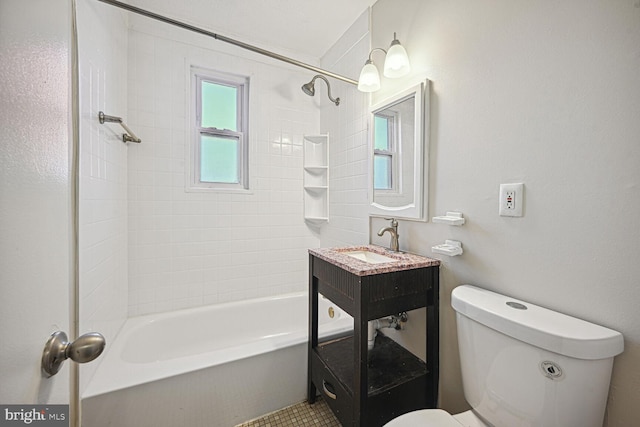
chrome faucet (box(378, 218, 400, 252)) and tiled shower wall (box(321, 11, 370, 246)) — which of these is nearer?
chrome faucet (box(378, 218, 400, 252))

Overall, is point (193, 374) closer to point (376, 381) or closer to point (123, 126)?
point (376, 381)

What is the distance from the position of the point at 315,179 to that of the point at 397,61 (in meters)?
1.20

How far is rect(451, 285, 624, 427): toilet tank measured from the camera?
0.63 metres

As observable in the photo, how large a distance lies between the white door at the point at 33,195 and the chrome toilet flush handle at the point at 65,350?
0.01 metres

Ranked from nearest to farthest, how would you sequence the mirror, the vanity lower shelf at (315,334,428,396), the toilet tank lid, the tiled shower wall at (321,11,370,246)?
the toilet tank lid < the vanity lower shelf at (315,334,428,396) < the mirror < the tiled shower wall at (321,11,370,246)

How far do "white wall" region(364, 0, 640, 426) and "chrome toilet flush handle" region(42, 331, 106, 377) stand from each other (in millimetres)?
1186

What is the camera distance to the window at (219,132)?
1.99 m

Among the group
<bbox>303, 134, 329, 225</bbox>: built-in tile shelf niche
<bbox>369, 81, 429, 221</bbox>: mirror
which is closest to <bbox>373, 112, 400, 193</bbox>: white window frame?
<bbox>369, 81, 429, 221</bbox>: mirror

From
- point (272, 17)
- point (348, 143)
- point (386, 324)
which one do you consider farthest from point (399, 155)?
point (272, 17)

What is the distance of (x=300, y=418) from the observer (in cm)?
137

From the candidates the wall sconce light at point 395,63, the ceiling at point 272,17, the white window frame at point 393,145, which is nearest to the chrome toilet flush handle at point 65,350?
the white window frame at point 393,145

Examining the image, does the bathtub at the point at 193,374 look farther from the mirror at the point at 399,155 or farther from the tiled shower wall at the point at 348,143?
the mirror at the point at 399,155

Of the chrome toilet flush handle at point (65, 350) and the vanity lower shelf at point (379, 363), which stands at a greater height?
the chrome toilet flush handle at point (65, 350)

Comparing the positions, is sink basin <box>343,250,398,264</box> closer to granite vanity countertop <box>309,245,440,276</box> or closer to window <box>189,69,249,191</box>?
granite vanity countertop <box>309,245,440,276</box>
